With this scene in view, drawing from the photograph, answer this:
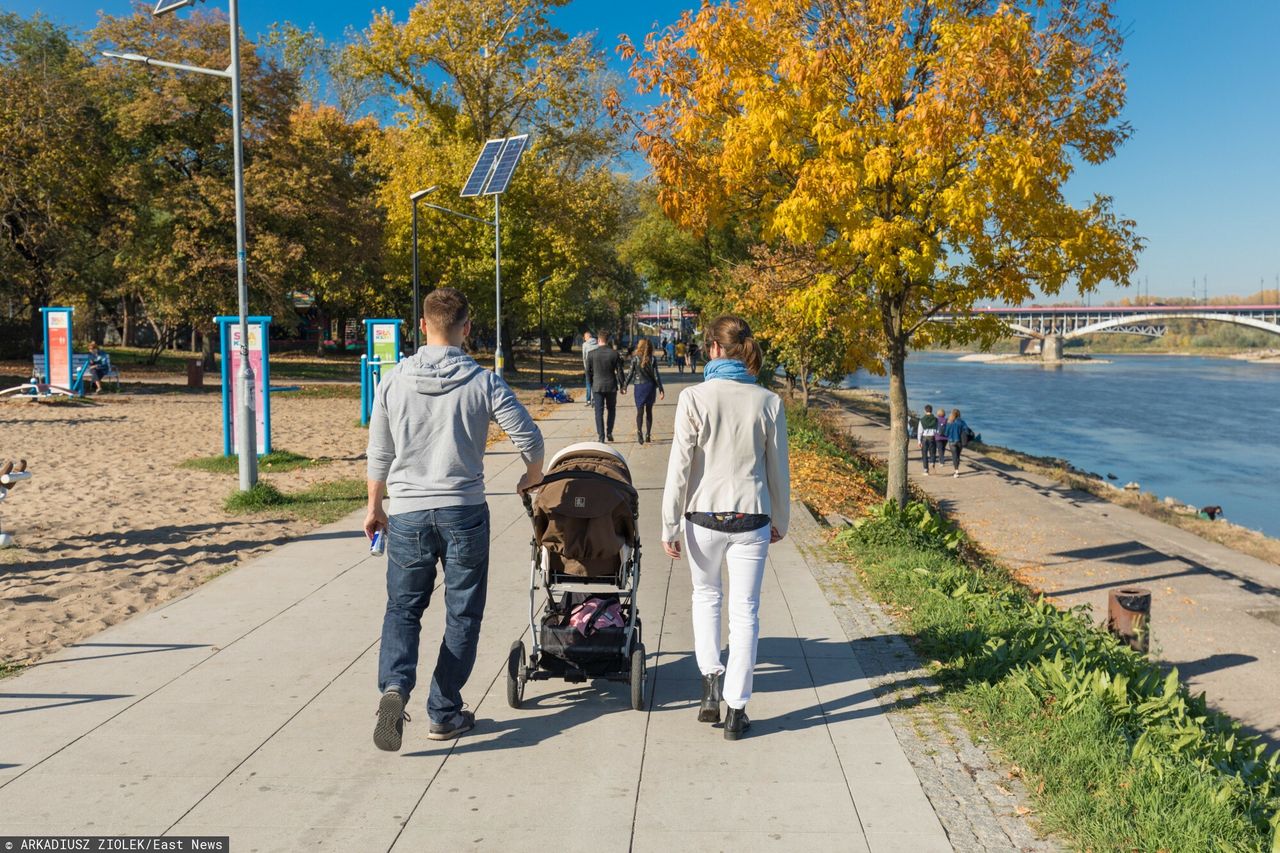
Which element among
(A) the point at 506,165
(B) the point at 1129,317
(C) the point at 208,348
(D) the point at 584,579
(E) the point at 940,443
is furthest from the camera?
(B) the point at 1129,317

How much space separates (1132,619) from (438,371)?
243 inches

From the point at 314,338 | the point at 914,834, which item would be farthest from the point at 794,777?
the point at 314,338

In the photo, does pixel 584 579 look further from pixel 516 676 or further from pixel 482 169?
pixel 482 169

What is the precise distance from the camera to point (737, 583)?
459 cm

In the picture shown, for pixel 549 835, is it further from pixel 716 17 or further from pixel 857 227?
pixel 716 17

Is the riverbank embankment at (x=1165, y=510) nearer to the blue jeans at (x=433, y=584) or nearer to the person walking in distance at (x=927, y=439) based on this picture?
the person walking in distance at (x=927, y=439)

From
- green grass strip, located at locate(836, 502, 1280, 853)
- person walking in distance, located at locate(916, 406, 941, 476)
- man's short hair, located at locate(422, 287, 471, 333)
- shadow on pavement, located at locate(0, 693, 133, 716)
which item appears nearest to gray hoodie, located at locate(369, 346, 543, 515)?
man's short hair, located at locate(422, 287, 471, 333)

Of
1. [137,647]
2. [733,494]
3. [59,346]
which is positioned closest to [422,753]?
[733,494]

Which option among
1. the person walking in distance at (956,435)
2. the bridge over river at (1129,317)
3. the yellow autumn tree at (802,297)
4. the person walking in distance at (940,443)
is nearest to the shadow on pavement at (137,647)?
the yellow autumn tree at (802,297)

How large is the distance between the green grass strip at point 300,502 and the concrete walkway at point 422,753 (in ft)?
12.9

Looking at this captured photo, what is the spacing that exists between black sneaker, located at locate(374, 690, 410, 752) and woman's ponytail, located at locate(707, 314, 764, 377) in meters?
2.12

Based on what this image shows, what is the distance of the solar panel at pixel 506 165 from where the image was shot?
26628mm

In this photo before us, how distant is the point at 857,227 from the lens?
10.3 metres

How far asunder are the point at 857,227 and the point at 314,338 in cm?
6018
